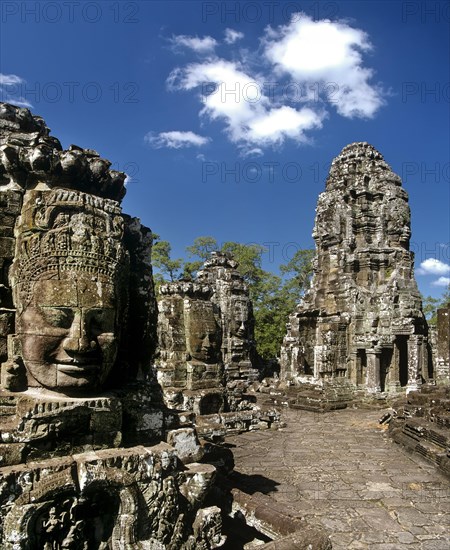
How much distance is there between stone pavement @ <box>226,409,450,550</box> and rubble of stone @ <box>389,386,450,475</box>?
21 centimetres

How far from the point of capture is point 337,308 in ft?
57.0

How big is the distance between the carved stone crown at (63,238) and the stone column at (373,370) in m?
13.9

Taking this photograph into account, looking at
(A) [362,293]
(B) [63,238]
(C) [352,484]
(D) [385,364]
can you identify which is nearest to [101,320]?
(B) [63,238]

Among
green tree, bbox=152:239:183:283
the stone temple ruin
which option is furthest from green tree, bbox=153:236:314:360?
the stone temple ruin

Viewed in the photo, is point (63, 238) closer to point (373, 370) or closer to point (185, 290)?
point (185, 290)

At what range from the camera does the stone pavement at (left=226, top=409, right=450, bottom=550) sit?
5.02m

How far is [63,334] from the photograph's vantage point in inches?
131

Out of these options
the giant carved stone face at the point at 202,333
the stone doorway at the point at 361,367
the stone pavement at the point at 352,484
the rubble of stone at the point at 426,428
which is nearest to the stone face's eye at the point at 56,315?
the stone pavement at the point at 352,484

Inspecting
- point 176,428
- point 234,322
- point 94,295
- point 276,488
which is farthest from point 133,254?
point 234,322

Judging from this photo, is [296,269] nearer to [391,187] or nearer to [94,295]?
[391,187]

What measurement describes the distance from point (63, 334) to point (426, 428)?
8.10m

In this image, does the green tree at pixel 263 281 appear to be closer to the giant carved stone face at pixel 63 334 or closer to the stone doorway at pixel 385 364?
the stone doorway at pixel 385 364

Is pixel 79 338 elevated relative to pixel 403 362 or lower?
elevated

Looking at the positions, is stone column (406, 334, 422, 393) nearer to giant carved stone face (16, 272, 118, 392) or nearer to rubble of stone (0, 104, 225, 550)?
rubble of stone (0, 104, 225, 550)
